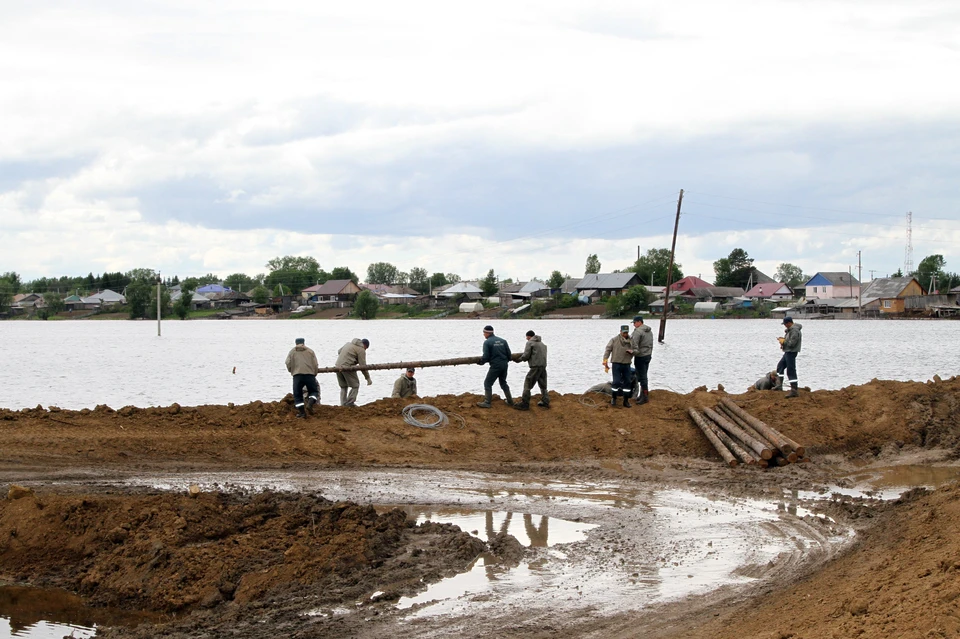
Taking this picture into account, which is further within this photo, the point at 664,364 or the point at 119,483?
the point at 664,364

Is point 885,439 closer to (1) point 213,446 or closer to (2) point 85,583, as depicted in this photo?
(1) point 213,446

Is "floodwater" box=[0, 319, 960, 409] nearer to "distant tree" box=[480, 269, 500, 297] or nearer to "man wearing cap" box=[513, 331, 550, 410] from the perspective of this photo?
"man wearing cap" box=[513, 331, 550, 410]

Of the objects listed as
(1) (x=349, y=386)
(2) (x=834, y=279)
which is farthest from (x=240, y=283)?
(1) (x=349, y=386)

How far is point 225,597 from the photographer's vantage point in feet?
27.9

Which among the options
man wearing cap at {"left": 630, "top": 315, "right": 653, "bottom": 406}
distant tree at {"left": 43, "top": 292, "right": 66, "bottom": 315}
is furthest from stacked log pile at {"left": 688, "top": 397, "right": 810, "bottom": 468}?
distant tree at {"left": 43, "top": 292, "right": 66, "bottom": 315}

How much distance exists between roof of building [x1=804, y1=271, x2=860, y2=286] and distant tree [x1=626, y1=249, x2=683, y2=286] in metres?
21.4

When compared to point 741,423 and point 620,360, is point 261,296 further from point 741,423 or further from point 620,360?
point 741,423

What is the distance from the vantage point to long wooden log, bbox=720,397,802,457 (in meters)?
15.0

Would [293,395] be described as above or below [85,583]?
above

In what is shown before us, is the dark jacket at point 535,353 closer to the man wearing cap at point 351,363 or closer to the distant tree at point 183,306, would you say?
the man wearing cap at point 351,363

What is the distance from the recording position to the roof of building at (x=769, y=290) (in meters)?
139

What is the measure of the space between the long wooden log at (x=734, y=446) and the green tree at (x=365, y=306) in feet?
366

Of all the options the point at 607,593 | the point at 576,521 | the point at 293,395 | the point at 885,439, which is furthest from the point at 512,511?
the point at 885,439

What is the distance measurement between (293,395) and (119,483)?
4.52m
